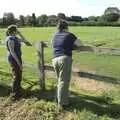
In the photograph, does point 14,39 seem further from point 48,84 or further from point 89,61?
point 89,61

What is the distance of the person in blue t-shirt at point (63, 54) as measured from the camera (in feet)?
Answer: 26.2

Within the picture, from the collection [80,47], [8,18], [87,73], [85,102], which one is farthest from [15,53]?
[8,18]

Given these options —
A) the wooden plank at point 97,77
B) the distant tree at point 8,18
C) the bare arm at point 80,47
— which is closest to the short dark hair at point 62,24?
the bare arm at point 80,47

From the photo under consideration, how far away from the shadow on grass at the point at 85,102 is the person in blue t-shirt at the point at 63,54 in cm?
38

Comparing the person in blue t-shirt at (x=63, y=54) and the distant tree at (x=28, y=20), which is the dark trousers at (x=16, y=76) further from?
the distant tree at (x=28, y=20)

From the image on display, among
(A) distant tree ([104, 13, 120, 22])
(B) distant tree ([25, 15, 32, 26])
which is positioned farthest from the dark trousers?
(A) distant tree ([104, 13, 120, 22])

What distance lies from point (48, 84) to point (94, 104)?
2.32m

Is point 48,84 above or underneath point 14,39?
underneath

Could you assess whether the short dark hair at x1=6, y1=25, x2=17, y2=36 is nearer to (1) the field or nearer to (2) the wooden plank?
(1) the field

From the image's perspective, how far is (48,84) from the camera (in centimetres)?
1054

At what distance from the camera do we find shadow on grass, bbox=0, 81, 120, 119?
8000 mm

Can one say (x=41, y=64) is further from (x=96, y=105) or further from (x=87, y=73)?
(x=96, y=105)

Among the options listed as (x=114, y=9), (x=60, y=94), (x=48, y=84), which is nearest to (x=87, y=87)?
(x=48, y=84)

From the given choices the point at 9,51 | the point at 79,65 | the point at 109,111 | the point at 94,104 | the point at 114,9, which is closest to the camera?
the point at 109,111
